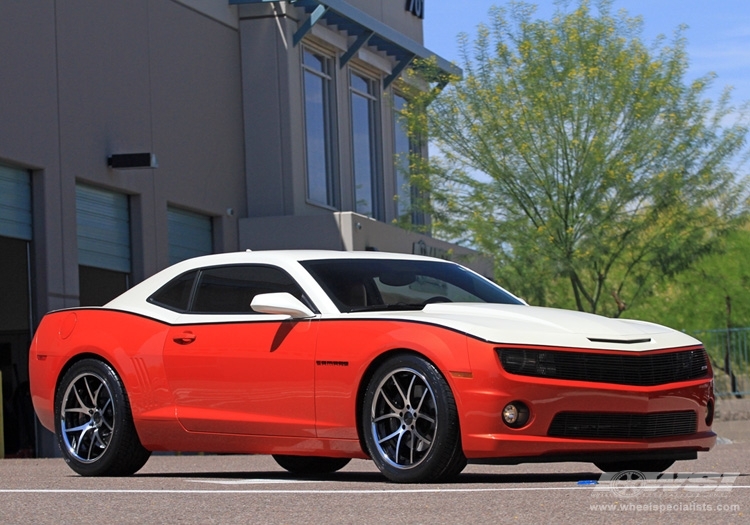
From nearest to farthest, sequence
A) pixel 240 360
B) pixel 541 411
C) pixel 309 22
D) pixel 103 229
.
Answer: pixel 541 411 → pixel 240 360 → pixel 103 229 → pixel 309 22

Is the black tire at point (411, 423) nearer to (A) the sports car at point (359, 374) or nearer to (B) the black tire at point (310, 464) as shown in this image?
(A) the sports car at point (359, 374)

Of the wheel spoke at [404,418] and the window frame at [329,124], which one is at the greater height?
the window frame at [329,124]

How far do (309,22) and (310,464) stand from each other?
17138 millimetres

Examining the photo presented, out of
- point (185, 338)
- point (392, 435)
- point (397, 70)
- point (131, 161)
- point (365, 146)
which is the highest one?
point (397, 70)

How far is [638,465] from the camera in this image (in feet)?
29.6

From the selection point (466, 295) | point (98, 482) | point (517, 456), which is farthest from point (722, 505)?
point (98, 482)

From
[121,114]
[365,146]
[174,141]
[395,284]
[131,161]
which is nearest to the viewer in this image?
[395,284]

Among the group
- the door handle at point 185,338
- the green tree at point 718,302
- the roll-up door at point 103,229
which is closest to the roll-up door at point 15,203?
the roll-up door at point 103,229

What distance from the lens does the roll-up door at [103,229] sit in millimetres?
20891

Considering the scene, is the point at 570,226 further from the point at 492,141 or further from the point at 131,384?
the point at 131,384

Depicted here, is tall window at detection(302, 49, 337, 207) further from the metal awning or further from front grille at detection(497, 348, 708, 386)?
front grille at detection(497, 348, 708, 386)

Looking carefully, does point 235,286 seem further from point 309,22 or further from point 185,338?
point 309,22

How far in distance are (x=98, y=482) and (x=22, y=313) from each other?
38.9 ft

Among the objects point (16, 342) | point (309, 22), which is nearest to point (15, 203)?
point (16, 342)
